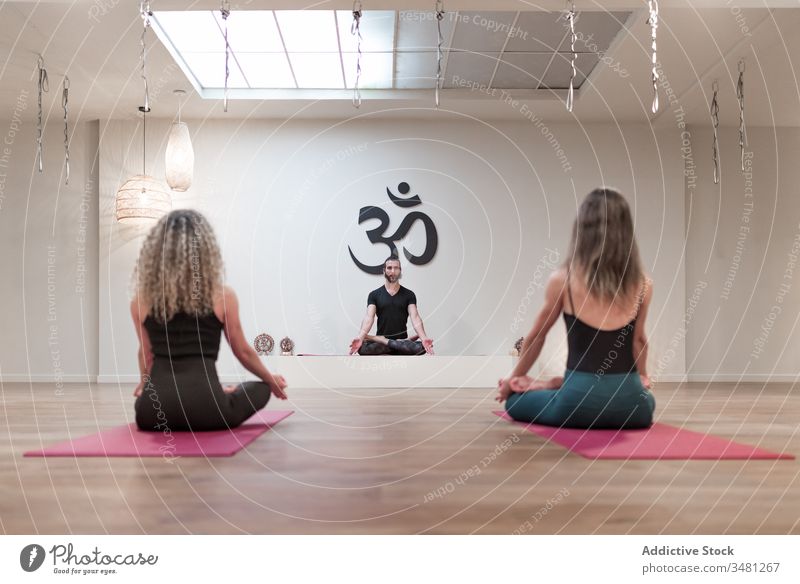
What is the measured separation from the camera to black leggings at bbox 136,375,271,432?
2418 millimetres

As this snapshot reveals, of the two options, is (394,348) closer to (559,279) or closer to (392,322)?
(392,322)

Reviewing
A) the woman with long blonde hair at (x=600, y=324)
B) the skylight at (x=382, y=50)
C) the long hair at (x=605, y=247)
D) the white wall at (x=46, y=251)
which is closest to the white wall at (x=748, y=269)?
the skylight at (x=382, y=50)

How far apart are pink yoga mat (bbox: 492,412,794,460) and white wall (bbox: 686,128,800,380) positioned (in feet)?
15.0

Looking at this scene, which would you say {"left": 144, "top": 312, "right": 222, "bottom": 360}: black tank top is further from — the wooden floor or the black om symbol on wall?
the black om symbol on wall

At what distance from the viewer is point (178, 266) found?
2277mm

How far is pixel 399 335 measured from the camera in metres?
6.12

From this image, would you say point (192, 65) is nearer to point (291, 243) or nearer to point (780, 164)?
point (291, 243)

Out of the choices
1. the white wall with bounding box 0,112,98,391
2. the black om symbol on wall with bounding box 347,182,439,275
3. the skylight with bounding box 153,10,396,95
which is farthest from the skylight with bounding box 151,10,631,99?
the white wall with bounding box 0,112,98,391

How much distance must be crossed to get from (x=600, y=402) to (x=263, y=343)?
4.60 m

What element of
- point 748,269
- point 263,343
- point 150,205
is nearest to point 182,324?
point 150,205

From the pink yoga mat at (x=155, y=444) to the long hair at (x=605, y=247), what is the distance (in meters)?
1.33

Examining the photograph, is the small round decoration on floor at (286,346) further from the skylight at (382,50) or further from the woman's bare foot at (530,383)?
the woman's bare foot at (530,383)

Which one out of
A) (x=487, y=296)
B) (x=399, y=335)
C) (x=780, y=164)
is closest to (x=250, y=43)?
(x=399, y=335)

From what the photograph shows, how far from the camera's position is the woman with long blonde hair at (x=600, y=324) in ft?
7.70
